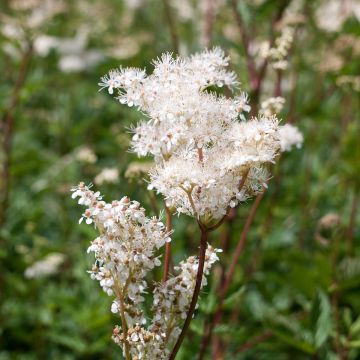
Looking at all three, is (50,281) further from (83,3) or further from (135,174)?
(83,3)

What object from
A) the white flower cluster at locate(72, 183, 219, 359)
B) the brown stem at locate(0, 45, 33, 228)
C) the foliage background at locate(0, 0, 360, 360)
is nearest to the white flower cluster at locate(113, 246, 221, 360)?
the white flower cluster at locate(72, 183, 219, 359)

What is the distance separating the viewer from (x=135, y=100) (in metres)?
1.54

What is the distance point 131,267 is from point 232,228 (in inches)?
67.8

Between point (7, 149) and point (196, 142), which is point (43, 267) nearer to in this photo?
point (7, 149)

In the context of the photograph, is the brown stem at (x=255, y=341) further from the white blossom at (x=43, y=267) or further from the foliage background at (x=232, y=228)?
the white blossom at (x=43, y=267)

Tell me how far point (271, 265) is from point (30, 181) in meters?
1.77

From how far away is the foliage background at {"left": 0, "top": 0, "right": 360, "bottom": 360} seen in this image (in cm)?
278

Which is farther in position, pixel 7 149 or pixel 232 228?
pixel 7 149

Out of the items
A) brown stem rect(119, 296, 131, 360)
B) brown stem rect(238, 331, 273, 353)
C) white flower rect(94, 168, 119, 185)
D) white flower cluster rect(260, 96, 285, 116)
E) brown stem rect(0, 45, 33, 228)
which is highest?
brown stem rect(0, 45, 33, 228)

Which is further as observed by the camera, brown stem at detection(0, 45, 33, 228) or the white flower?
brown stem at detection(0, 45, 33, 228)

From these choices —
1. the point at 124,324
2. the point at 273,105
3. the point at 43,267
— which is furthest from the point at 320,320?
the point at 43,267

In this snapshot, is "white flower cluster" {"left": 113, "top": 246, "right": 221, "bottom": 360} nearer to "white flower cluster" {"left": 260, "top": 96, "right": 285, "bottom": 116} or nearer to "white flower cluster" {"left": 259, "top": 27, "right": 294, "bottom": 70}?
"white flower cluster" {"left": 260, "top": 96, "right": 285, "bottom": 116}

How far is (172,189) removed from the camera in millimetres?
1493

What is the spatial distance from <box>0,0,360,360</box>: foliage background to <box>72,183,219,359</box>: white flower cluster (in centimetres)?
50
